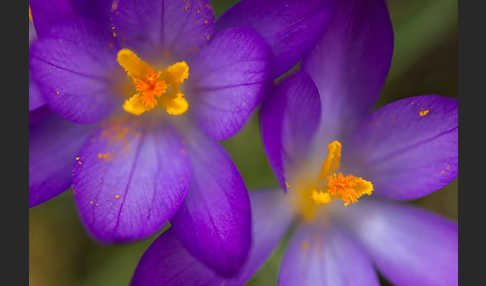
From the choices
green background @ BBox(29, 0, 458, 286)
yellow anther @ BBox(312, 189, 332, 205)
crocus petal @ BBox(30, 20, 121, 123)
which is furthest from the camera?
green background @ BBox(29, 0, 458, 286)

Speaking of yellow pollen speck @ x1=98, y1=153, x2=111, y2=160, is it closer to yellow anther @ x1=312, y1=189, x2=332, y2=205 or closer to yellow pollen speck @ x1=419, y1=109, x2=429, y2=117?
yellow anther @ x1=312, y1=189, x2=332, y2=205

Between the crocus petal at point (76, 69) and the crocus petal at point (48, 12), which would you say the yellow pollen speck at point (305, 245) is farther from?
the crocus petal at point (48, 12)

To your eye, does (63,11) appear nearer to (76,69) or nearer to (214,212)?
(76,69)

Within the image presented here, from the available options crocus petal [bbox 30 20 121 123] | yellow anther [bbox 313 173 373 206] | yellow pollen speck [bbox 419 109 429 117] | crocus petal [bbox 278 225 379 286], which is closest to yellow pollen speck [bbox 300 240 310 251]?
crocus petal [bbox 278 225 379 286]

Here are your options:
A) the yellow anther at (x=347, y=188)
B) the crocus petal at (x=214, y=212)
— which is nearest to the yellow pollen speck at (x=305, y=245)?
the yellow anther at (x=347, y=188)

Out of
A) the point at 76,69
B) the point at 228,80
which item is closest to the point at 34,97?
the point at 76,69

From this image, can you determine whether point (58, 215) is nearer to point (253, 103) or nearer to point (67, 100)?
point (67, 100)

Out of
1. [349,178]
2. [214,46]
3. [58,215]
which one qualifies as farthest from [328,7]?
[58,215]
